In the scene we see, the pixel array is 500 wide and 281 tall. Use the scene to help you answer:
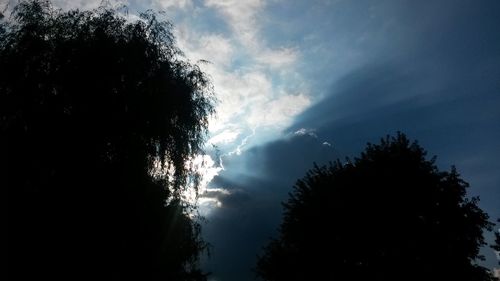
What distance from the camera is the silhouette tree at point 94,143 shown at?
32.6 ft

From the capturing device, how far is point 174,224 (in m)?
16.0

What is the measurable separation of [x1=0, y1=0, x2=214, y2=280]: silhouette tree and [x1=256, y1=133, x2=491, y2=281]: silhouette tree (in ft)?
27.2

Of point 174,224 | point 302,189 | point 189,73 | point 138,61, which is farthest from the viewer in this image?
point 302,189

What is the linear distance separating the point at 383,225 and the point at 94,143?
50.8 ft

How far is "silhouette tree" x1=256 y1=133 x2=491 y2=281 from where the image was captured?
17.9 meters

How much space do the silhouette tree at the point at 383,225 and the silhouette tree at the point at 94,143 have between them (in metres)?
8.28

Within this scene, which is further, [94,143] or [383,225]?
[383,225]

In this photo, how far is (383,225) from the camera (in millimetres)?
19328

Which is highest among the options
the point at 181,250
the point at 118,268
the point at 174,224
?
the point at 174,224

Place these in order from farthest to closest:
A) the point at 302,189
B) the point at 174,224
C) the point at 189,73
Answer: the point at 302,189 < the point at 174,224 < the point at 189,73

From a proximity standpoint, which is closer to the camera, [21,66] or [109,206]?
[109,206]

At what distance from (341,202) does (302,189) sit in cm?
303

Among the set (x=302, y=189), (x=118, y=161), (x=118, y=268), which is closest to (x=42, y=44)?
(x=118, y=161)

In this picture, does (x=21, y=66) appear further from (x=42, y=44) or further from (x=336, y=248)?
(x=336, y=248)
